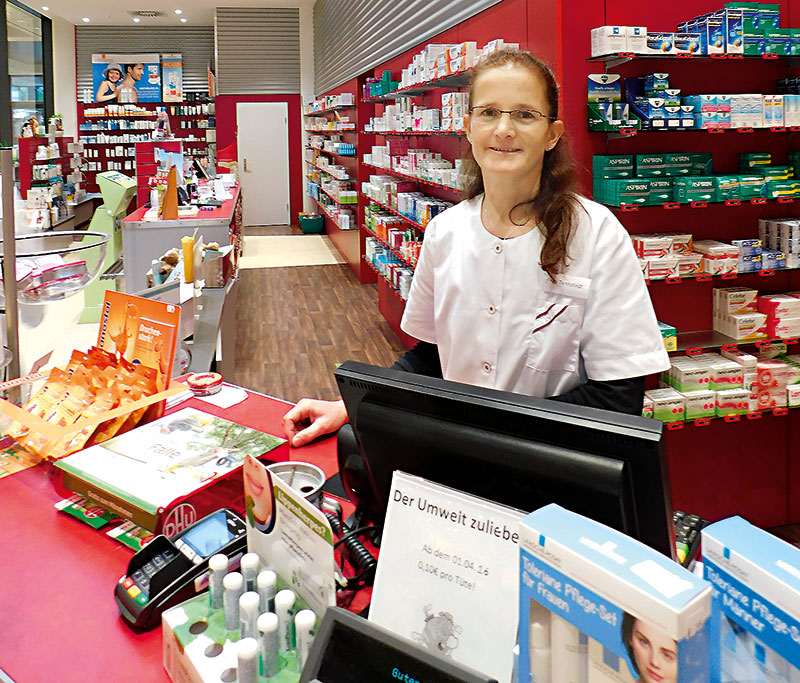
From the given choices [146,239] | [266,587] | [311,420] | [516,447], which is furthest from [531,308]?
[146,239]

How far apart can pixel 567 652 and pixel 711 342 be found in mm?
2831

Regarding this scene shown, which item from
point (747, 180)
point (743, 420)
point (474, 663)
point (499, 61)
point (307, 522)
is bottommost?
point (743, 420)

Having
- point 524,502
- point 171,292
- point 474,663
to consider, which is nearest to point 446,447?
point 524,502

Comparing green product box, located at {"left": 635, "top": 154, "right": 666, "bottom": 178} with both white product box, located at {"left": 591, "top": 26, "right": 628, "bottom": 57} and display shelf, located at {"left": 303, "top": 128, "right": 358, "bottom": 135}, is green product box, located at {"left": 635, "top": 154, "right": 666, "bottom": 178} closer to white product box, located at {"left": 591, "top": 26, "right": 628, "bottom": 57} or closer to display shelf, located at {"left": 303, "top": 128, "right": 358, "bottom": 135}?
white product box, located at {"left": 591, "top": 26, "right": 628, "bottom": 57}

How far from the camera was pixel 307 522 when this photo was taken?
1.00 m

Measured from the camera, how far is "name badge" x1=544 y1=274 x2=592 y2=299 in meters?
1.73

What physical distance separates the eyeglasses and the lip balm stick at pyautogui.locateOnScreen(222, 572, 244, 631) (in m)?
A: 1.19

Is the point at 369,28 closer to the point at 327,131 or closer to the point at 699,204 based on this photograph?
the point at 327,131

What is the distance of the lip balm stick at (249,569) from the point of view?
1.06m

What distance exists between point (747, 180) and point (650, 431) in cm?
264

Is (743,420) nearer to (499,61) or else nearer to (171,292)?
(499,61)

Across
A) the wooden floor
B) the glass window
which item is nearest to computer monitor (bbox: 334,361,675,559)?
the wooden floor

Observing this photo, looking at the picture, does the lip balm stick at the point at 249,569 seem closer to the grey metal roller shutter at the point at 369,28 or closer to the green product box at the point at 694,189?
the green product box at the point at 694,189

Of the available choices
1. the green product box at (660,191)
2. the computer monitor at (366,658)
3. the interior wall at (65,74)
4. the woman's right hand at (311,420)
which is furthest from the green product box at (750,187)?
the interior wall at (65,74)
